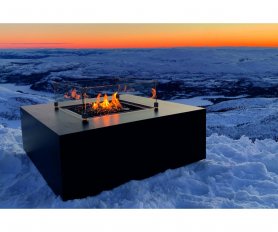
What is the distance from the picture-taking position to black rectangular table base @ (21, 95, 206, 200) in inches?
129

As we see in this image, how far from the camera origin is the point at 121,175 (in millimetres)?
3699

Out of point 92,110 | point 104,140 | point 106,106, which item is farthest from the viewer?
point 106,106

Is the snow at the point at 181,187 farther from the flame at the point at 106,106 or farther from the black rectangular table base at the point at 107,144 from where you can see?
the flame at the point at 106,106

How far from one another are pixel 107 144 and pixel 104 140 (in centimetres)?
7

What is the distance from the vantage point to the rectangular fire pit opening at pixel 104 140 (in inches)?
130

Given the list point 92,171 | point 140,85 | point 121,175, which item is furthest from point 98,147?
point 140,85

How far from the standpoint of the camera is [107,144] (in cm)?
350

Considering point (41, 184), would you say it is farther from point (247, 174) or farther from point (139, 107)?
point (247, 174)

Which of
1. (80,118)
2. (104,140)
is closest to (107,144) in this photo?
(104,140)

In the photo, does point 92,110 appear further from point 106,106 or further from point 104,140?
point 104,140

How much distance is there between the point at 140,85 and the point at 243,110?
23.3 feet

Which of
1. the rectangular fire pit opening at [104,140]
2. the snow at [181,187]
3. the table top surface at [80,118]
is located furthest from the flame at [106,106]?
the snow at [181,187]

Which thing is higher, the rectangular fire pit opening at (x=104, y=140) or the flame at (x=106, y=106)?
the flame at (x=106, y=106)

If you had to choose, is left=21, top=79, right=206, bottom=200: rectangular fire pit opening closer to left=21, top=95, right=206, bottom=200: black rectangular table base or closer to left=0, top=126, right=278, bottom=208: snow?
left=21, top=95, right=206, bottom=200: black rectangular table base
